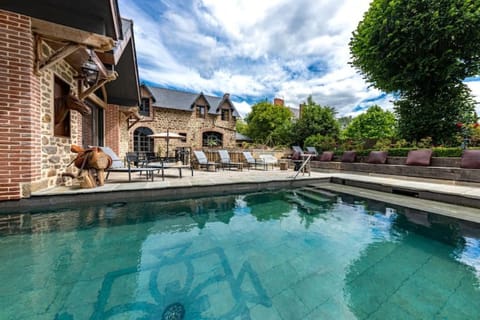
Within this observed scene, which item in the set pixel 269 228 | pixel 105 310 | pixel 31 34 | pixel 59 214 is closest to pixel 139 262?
pixel 105 310

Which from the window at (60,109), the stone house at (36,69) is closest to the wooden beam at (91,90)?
the window at (60,109)

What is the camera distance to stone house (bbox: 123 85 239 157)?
15602 mm

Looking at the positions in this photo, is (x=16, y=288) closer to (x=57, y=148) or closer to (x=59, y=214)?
(x=59, y=214)

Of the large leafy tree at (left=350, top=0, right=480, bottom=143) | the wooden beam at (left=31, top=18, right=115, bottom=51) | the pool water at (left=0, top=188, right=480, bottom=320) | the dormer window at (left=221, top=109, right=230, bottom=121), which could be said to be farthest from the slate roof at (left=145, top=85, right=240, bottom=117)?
the pool water at (left=0, top=188, right=480, bottom=320)

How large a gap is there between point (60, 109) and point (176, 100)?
13.8 m

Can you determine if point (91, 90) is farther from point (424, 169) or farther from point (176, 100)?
point (176, 100)

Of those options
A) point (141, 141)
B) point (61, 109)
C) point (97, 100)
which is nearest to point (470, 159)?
point (61, 109)

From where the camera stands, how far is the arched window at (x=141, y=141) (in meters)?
15.3

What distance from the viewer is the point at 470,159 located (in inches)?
223

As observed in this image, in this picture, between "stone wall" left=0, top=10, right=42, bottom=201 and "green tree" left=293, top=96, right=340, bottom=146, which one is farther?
"green tree" left=293, top=96, right=340, bottom=146

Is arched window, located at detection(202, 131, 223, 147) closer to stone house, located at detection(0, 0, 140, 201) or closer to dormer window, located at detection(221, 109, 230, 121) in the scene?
dormer window, located at detection(221, 109, 230, 121)

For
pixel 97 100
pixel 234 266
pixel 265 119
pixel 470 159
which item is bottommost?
pixel 234 266

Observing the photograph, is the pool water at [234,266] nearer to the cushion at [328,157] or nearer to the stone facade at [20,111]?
the stone facade at [20,111]

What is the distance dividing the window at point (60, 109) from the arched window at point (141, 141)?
35.3 ft
